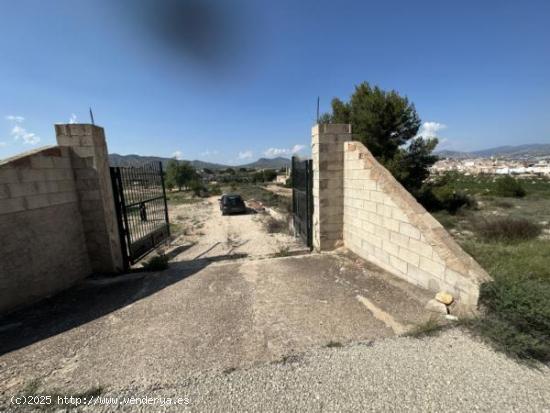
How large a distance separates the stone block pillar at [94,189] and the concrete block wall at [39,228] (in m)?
0.14

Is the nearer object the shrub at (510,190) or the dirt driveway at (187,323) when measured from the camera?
the dirt driveway at (187,323)

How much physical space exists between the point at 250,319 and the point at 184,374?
1103 mm

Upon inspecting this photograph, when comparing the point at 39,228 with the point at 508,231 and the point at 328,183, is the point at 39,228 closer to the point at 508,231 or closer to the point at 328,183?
the point at 328,183

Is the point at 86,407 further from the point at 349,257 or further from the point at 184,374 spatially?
the point at 349,257

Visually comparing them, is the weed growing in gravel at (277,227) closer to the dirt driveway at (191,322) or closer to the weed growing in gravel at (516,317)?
the dirt driveway at (191,322)

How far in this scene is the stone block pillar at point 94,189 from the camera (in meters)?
4.89

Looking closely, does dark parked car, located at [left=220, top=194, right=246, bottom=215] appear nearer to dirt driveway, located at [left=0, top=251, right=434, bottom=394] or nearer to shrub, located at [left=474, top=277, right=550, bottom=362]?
dirt driveway, located at [left=0, top=251, right=434, bottom=394]

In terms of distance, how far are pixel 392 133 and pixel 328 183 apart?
1110 centimetres

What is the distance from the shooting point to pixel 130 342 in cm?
298

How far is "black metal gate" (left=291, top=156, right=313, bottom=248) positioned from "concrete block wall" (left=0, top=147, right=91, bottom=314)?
5.16 metres

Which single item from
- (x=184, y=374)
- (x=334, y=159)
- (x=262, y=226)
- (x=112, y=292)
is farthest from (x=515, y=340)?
(x=262, y=226)

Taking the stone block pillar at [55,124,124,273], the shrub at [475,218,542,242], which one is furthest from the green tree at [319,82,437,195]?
the stone block pillar at [55,124,124,273]

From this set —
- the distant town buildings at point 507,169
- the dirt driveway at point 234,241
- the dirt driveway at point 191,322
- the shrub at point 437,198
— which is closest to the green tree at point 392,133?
the shrub at point 437,198

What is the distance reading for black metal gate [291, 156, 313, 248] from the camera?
636cm
